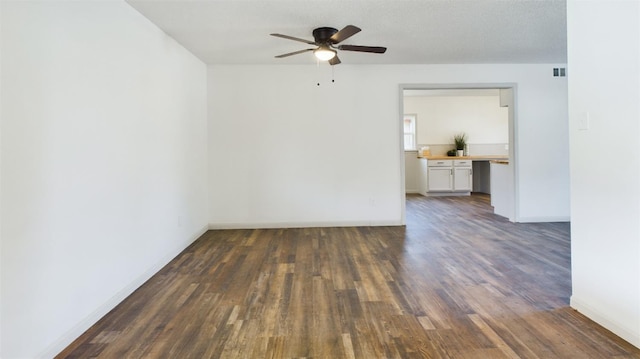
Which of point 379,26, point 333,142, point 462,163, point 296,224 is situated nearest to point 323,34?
point 379,26

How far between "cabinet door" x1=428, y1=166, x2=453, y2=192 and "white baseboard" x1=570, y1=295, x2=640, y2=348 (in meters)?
5.70

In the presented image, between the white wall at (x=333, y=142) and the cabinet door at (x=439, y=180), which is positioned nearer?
the white wall at (x=333, y=142)

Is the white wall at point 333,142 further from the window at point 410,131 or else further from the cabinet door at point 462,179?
the window at point 410,131

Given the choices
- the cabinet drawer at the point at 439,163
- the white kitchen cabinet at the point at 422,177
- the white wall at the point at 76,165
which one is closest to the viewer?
the white wall at the point at 76,165

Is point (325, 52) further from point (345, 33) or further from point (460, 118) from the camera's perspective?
point (460, 118)

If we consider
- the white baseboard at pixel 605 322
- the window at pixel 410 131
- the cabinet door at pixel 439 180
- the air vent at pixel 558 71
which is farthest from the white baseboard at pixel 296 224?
the window at pixel 410 131

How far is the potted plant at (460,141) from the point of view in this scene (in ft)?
26.6

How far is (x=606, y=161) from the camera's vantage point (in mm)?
1749

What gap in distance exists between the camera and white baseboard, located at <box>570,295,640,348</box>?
1611 mm

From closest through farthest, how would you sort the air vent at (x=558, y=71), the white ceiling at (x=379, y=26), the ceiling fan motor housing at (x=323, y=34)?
the white ceiling at (x=379, y=26)
the ceiling fan motor housing at (x=323, y=34)
the air vent at (x=558, y=71)

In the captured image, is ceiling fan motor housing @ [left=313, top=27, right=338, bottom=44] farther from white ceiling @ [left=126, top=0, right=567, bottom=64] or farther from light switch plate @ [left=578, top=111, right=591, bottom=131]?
light switch plate @ [left=578, top=111, right=591, bottom=131]

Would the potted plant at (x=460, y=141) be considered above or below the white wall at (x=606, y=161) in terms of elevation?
above

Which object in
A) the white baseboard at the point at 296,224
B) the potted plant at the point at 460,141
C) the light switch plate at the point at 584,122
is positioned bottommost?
the white baseboard at the point at 296,224

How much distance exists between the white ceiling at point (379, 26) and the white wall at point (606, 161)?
111 cm
